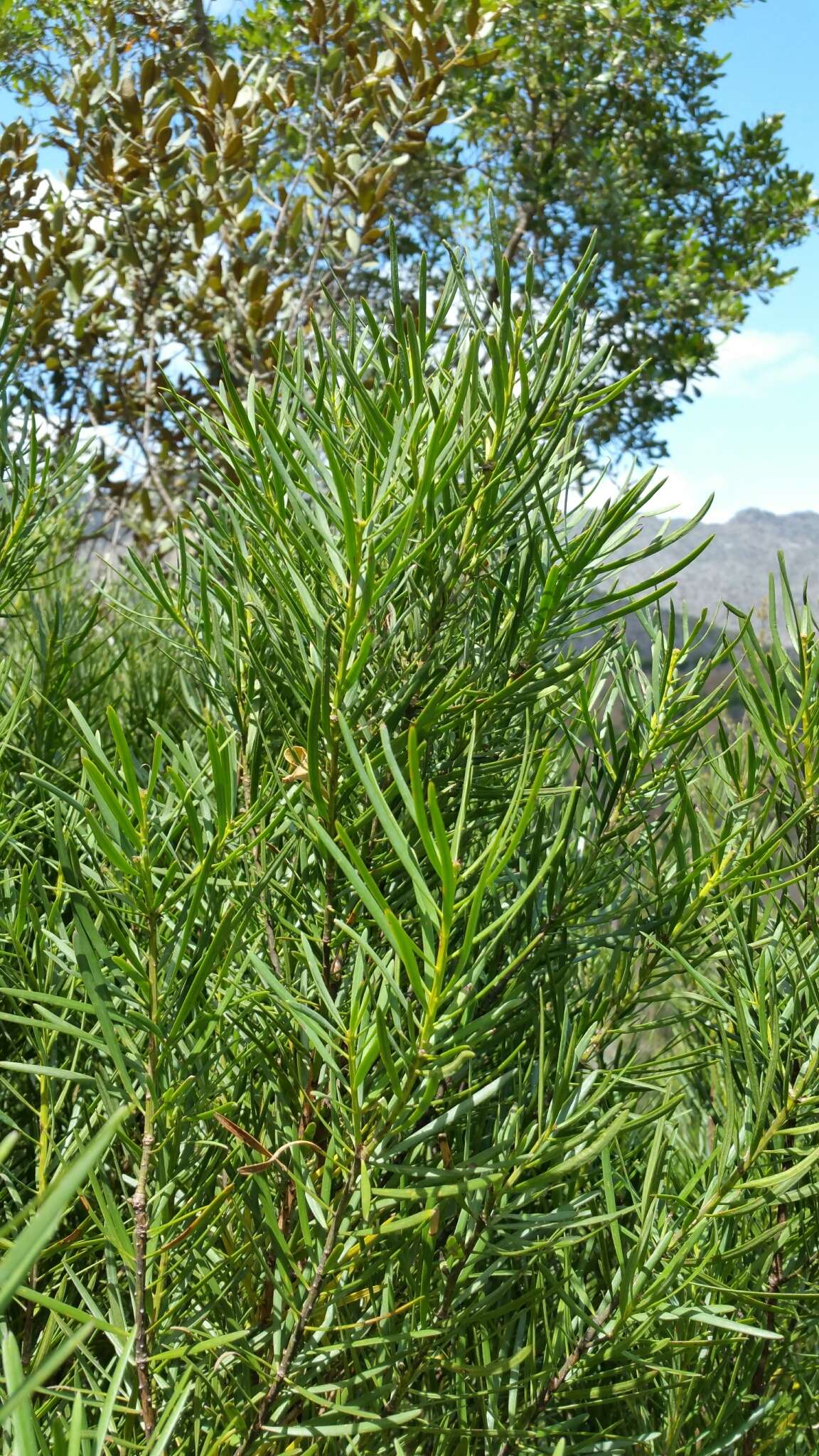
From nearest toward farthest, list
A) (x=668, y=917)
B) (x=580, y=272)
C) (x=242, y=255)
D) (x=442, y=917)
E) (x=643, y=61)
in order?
1. (x=442, y=917)
2. (x=580, y=272)
3. (x=668, y=917)
4. (x=242, y=255)
5. (x=643, y=61)

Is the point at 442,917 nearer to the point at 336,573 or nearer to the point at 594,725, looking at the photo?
the point at 336,573

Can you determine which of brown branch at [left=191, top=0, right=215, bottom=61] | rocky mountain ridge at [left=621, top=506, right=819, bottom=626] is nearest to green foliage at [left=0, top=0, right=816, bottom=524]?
brown branch at [left=191, top=0, right=215, bottom=61]

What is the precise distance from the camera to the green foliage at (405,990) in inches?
15.6

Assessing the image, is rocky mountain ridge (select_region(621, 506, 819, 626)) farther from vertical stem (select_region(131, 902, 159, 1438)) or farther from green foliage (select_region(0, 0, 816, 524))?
vertical stem (select_region(131, 902, 159, 1438))

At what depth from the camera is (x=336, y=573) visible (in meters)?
0.49

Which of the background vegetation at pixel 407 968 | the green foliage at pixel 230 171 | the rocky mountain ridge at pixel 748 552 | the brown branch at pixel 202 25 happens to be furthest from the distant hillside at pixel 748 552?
the background vegetation at pixel 407 968

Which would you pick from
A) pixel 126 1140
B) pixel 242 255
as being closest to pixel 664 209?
pixel 242 255

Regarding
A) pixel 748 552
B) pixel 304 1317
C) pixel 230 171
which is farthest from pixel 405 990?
pixel 748 552

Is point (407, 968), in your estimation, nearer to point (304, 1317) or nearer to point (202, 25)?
point (304, 1317)

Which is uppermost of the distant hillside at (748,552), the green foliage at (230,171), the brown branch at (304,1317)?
the distant hillside at (748,552)

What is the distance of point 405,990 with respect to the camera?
54 cm

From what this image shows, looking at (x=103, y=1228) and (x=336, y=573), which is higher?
(x=336, y=573)

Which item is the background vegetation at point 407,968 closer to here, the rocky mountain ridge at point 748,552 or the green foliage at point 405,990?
the green foliage at point 405,990

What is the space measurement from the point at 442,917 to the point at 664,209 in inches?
216
